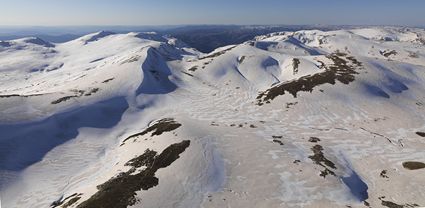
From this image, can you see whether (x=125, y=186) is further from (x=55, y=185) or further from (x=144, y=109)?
(x=144, y=109)

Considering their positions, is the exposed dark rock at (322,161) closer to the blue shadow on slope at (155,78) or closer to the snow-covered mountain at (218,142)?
the snow-covered mountain at (218,142)

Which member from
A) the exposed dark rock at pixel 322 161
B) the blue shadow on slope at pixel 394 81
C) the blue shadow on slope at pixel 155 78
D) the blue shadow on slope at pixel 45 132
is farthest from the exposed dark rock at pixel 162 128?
the blue shadow on slope at pixel 394 81

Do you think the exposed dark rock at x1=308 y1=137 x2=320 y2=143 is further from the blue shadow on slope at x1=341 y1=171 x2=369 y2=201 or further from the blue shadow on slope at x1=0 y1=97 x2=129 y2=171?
the blue shadow on slope at x1=0 y1=97 x2=129 y2=171

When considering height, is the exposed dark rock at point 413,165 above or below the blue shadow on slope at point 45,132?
above

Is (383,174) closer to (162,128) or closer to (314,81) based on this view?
(162,128)

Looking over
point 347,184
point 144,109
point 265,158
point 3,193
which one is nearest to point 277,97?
point 144,109
